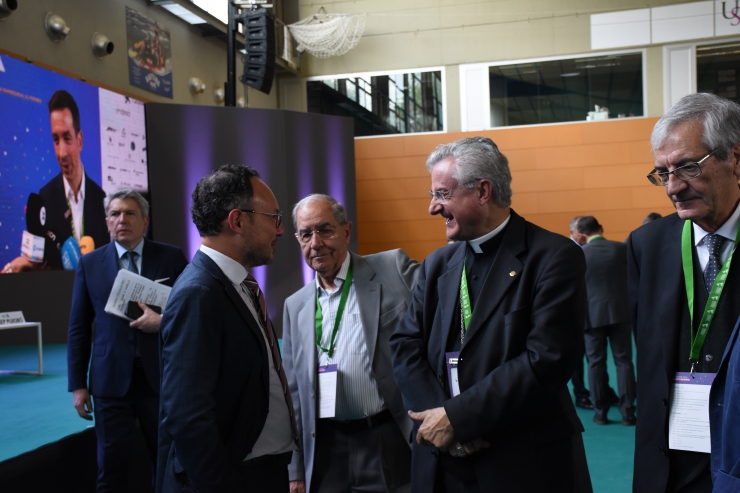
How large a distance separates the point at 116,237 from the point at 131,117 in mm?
5365

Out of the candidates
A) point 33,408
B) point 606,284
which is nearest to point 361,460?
point 33,408

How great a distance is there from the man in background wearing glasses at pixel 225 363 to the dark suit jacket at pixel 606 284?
11.8 ft

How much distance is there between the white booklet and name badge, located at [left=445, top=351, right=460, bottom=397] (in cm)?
151

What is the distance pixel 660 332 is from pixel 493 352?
41 cm

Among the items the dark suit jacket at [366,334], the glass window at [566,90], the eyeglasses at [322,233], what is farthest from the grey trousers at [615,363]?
the glass window at [566,90]

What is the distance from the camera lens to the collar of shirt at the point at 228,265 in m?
1.74

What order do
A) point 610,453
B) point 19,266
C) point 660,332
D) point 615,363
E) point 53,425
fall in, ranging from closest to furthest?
point 660,332, point 53,425, point 610,453, point 615,363, point 19,266

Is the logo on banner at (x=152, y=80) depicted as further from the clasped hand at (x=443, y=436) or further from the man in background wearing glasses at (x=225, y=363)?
the clasped hand at (x=443, y=436)

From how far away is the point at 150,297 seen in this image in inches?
114

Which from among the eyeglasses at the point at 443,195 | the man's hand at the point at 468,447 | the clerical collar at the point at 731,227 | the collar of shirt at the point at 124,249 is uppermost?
the eyeglasses at the point at 443,195

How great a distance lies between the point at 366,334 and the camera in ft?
7.37

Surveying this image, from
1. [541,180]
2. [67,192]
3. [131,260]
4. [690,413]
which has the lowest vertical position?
[690,413]

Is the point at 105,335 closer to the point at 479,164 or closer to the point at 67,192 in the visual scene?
the point at 479,164

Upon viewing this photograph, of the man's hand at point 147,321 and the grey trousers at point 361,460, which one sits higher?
the man's hand at point 147,321
